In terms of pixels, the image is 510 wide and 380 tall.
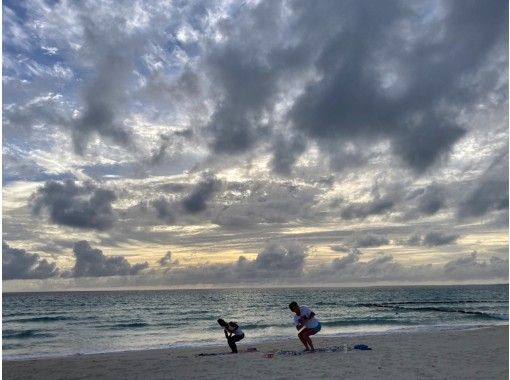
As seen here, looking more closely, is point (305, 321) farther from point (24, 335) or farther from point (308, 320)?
point (24, 335)

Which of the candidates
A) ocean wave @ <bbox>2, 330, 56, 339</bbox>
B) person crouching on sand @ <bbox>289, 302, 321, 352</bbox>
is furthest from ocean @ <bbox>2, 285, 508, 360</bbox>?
person crouching on sand @ <bbox>289, 302, 321, 352</bbox>

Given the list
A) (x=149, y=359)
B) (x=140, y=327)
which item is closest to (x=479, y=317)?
(x=140, y=327)

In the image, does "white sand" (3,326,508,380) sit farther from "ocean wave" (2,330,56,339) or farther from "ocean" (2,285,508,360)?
"ocean wave" (2,330,56,339)

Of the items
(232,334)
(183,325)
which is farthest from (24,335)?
(232,334)

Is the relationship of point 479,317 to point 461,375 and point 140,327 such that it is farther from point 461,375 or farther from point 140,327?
point 461,375

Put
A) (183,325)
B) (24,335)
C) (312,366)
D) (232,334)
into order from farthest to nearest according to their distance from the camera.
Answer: (183,325) < (24,335) < (232,334) < (312,366)

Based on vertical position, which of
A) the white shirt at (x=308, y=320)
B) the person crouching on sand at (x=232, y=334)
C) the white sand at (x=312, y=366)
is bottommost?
the white sand at (x=312, y=366)

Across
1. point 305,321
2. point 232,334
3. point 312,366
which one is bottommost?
point 312,366

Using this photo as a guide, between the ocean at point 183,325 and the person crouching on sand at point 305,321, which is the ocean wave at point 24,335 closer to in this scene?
the ocean at point 183,325

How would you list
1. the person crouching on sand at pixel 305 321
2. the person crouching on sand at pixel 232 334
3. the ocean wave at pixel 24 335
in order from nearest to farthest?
1. the person crouching on sand at pixel 305 321
2. the person crouching on sand at pixel 232 334
3. the ocean wave at pixel 24 335

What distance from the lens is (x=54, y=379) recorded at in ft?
47.2

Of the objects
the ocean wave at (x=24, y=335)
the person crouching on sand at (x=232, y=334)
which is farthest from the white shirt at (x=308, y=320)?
the ocean wave at (x=24, y=335)

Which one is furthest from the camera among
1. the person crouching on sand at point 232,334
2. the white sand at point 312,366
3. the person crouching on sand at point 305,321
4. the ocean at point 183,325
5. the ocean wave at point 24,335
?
the ocean wave at point 24,335

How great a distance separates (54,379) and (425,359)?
38.4ft
